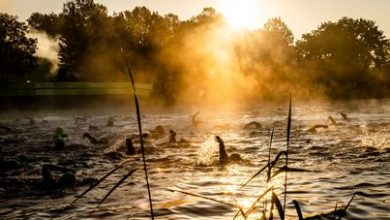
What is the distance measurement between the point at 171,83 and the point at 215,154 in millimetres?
57809

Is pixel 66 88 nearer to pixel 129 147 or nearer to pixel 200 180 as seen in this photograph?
pixel 129 147

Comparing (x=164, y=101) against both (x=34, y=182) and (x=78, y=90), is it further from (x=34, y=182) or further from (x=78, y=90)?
(x=34, y=182)

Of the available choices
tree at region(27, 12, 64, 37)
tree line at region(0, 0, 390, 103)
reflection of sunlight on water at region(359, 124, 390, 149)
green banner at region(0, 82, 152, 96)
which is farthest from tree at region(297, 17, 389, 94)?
reflection of sunlight on water at region(359, 124, 390, 149)

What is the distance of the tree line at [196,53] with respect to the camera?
2478 inches

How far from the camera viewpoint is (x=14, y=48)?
54.3 metres

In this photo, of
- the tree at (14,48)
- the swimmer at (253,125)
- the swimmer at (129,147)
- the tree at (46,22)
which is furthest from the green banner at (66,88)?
the swimmer at (129,147)

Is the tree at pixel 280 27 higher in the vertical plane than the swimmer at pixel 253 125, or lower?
higher

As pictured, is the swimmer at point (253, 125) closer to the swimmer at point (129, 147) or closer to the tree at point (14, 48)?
the swimmer at point (129, 147)

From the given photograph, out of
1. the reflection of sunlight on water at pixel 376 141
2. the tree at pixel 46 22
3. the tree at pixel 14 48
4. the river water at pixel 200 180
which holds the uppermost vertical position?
the tree at pixel 46 22

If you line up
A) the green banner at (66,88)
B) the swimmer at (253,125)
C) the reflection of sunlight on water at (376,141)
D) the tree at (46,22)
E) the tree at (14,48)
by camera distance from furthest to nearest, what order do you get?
the tree at (46,22)
the tree at (14,48)
the green banner at (66,88)
the swimmer at (253,125)
the reflection of sunlight on water at (376,141)

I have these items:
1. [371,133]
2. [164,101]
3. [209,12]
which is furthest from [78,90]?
[371,133]

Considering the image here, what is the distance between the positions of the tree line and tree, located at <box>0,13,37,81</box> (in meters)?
0.11

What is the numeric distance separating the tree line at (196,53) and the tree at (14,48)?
11 centimetres

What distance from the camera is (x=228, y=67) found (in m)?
76.1
